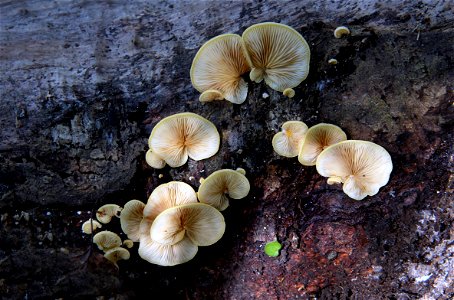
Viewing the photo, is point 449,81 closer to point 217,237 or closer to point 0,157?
point 217,237

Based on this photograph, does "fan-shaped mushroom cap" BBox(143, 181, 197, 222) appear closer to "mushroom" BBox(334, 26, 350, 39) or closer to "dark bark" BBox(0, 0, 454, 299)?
"dark bark" BBox(0, 0, 454, 299)

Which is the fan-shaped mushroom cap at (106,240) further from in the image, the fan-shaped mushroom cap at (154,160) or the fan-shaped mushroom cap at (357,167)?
the fan-shaped mushroom cap at (357,167)

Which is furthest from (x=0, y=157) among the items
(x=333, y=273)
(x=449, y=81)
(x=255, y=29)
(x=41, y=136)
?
(x=449, y=81)

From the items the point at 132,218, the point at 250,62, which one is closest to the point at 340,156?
the point at 250,62

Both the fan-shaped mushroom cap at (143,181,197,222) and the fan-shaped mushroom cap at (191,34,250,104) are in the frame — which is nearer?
the fan-shaped mushroom cap at (191,34,250,104)

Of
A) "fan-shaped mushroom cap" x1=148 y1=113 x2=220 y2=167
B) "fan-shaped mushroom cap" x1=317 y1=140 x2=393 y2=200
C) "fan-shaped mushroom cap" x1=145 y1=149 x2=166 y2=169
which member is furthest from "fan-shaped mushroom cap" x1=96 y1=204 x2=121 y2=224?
"fan-shaped mushroom cap" x1=317 y1=140 x2=393 y2=200

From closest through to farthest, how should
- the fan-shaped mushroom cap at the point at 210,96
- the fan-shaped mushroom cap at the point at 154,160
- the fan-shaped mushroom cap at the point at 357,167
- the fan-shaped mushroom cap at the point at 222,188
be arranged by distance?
1. the fan-shaped mushroom cap at the point at 357,167
2. the fan-shaped mushroom cap at the point at 222,188
3. the fan-shaped mushroom cap at the point at 210,96
4. the fan-shaped mushroom cap at the point at 154,160

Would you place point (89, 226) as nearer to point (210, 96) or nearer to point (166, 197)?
point (166, 197)

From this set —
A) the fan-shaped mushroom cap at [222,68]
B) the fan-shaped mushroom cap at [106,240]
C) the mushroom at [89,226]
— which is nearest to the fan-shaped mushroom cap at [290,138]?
the fan-shaped mushroom cap at [222,68]
